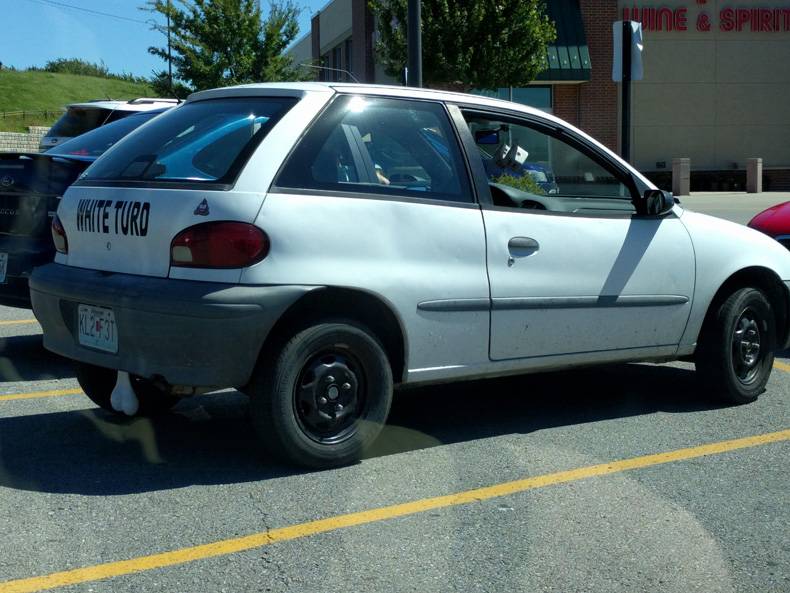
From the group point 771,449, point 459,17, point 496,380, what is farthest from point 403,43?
point 771,449

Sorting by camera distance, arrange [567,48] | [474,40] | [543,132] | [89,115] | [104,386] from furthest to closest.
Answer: [567,48], [474,40], [89,115], [543,132], [104,386]

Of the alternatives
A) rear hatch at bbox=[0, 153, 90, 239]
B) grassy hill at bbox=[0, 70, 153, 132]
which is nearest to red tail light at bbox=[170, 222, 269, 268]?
rear hatch at bbox=[0, 153, 90, 239]

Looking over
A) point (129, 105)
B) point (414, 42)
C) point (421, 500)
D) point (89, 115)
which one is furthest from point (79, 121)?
point (421, 500)

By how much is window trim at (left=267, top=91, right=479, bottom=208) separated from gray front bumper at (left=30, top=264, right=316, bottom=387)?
440 millimetres

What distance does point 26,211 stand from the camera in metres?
7.03

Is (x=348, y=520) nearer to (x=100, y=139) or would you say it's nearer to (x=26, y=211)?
(x=26, y=211)

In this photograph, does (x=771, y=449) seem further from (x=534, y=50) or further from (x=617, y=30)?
(x=534, y=50)

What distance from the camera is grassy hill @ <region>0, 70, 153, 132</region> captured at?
2771 inches

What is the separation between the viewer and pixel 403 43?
81.7 feet

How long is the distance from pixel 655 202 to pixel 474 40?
20.1 m

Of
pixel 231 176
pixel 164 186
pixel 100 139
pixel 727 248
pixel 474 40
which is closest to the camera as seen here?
pixel 231 176

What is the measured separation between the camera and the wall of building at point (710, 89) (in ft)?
112

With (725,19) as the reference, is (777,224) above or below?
below

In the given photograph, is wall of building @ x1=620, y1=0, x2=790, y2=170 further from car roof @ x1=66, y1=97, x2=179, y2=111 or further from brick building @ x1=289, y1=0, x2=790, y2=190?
car roof @ x1=66, y1=97, x2=179, y2=111
